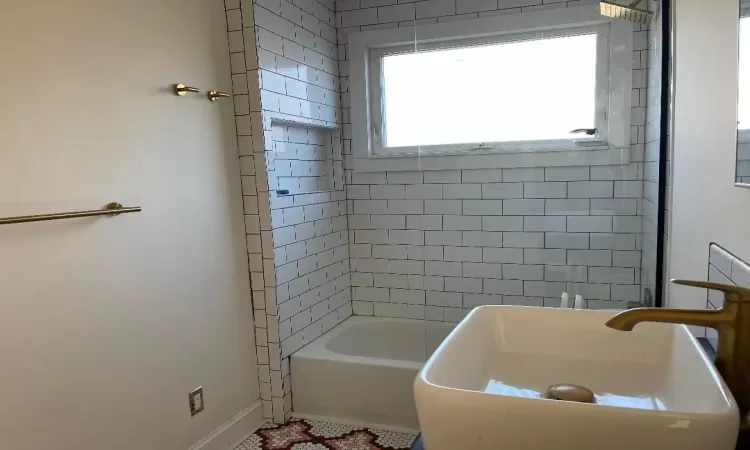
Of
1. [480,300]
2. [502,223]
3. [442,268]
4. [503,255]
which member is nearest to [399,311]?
[442,268]

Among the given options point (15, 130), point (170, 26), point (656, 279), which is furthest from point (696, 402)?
point (170, 26)

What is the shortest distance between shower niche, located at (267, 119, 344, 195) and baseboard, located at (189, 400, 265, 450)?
1.09 m

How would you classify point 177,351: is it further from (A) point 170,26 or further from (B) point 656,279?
(B) point 656,279

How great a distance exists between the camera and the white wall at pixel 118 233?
153 cm

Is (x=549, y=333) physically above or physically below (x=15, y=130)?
below

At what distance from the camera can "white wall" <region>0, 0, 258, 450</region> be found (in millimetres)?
1525

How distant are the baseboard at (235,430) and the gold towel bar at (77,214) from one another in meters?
1.08

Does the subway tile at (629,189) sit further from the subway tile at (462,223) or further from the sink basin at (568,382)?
the sink basin at (568,382)

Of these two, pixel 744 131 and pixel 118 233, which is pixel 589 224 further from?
pixel 118 233

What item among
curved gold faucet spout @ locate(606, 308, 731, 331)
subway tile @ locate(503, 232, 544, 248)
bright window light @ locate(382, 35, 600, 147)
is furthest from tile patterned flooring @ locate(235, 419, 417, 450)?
curved gold faucet spout @ locate(606, 308, 731, 331)

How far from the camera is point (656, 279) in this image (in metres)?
2.17

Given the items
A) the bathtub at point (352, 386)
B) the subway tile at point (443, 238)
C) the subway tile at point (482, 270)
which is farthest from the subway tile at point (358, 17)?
the bathtub at point (352, 386)

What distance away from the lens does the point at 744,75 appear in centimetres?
104

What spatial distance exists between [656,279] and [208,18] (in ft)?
7.32
